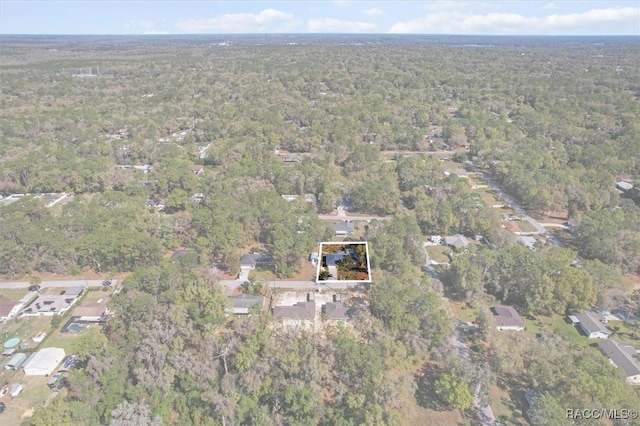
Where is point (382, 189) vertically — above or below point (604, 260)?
above

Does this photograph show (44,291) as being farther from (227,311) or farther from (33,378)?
(227,311)

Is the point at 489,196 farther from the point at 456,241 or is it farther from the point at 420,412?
the point at 420,412

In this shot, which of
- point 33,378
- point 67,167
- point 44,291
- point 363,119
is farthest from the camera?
point 363,119

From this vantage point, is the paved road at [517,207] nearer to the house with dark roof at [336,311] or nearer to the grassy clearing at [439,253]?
the grassy clearing at [439,253]

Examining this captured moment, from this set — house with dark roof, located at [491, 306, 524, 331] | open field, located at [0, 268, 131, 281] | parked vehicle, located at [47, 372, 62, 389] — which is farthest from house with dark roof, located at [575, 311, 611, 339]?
open field, located at [0, 268, 131, 281]

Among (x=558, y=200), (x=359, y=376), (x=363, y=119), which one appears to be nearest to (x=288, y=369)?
(x=359, y=376)

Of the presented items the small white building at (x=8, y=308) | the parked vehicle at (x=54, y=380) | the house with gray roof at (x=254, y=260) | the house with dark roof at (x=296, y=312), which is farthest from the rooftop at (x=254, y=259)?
the small white building at (x=8, y=308)
